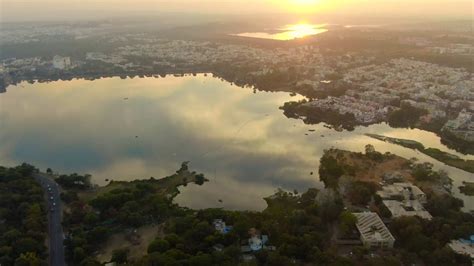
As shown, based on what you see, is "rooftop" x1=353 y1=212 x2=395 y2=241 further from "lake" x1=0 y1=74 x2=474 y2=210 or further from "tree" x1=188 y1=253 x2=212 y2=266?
"tree" x1=188 y1=253 x2=212 y2=266

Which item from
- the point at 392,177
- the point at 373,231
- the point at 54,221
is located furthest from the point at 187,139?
the point at 373,231

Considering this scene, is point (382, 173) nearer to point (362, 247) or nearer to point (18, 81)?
point (362, 247)

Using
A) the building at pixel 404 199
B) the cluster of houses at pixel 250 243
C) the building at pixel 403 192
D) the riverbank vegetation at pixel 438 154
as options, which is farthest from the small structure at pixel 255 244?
the riverbank vegetation at pixel 438 154

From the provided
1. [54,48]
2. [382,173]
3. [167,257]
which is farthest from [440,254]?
[54,48]

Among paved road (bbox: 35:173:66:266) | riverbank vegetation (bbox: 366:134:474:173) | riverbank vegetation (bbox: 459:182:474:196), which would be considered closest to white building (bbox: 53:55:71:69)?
paved road (bbox: 35:173:66:266)

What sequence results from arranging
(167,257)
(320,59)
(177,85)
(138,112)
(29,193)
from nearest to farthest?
(167,257) < (29,193) < (138,112) < (177,85) < (320,59)

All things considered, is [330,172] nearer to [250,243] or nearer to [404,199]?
[404,199]
